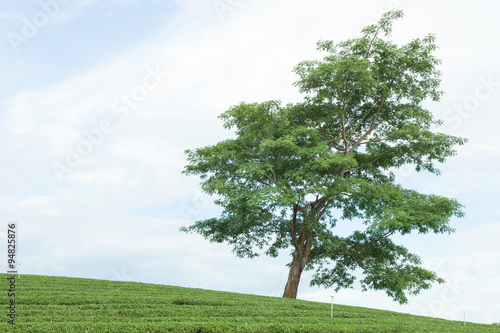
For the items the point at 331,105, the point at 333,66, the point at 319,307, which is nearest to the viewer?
the point at 319,307

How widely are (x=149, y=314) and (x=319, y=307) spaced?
7.95m

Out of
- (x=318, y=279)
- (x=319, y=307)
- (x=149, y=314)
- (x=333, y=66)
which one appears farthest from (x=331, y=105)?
(x=149, y=314)

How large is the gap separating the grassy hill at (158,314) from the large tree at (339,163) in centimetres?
492

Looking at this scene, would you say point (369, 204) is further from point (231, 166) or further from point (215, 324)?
point (215, 324)

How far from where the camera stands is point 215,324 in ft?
37.9

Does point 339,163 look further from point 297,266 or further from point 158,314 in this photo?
point 158,314

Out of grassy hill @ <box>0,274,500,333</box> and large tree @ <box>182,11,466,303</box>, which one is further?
large tree @ <box>182,11,466,303</box>

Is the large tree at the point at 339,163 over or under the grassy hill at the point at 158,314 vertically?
over

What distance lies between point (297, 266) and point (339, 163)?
6227 mm

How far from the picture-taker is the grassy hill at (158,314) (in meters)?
10.9

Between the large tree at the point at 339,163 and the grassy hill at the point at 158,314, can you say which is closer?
the grassy hill at the point at 158,314

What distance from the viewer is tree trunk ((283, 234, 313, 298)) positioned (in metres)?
23.4

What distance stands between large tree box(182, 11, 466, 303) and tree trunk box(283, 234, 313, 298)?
55 millimetres

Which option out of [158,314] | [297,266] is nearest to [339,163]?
[297,266]
